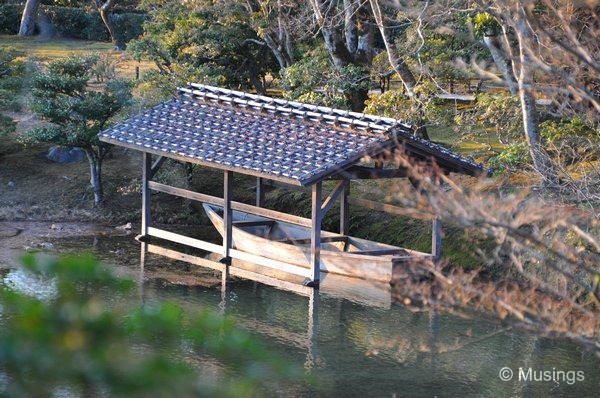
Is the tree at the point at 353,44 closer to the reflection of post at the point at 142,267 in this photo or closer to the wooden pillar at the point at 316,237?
the wooden pillar at the point at 316,237

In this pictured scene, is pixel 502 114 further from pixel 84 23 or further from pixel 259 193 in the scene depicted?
pixel 84 23

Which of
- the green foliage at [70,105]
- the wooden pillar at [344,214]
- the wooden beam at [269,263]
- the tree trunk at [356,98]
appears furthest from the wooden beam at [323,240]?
the tree trunk at [356,98]

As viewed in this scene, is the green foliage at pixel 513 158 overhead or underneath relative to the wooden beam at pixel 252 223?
overhead

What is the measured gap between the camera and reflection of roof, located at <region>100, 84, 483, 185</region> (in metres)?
14.9

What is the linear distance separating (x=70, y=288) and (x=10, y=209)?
17.2 meters

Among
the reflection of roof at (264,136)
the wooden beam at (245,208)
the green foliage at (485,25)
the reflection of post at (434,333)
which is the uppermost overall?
the green foliage at (485,25)

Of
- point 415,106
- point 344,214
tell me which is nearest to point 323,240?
point 344,214

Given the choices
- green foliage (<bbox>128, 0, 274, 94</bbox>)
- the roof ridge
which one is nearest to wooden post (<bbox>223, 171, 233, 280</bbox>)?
the roof ridge

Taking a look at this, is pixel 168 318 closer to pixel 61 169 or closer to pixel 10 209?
pixel 10 209

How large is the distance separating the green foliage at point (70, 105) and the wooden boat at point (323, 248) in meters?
3.33

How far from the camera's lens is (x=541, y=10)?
642 inches

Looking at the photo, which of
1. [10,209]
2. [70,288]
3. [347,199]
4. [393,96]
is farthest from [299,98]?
[70,288]

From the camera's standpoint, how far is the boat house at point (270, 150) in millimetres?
14953

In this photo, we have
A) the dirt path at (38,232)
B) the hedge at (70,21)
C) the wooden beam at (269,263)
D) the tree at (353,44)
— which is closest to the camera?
the wooden beam at (269,263)
